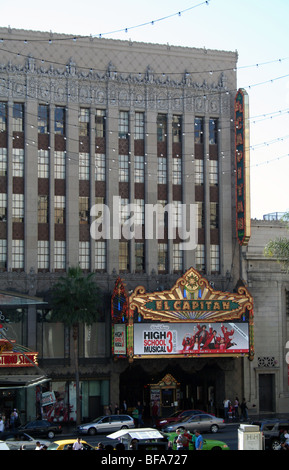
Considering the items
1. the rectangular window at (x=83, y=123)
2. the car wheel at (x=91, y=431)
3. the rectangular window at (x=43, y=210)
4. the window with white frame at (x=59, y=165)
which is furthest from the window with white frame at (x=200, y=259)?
the car wheel at (x=91, y=431)

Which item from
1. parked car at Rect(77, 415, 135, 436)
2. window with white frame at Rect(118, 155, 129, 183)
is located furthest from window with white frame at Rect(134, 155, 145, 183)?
parked car at Rect(77, 415, 135, 436)

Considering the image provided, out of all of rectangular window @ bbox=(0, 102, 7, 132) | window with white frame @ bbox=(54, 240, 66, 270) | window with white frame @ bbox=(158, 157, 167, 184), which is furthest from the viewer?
window with white frame @ bbox=(158, 157, 167, 184)

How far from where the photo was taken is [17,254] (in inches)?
2410

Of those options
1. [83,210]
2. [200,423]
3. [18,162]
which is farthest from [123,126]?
[200,423]

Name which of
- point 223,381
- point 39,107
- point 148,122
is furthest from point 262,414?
point 39,107

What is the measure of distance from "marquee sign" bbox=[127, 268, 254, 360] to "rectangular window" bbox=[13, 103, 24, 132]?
52.6ft

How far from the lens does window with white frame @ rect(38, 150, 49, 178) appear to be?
62688 mm

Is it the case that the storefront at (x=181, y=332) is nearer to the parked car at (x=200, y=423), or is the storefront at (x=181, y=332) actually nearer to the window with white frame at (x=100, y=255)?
the window with white frame at (x=100, y=255)

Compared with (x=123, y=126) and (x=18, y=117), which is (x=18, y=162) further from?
(x=123, y=126)

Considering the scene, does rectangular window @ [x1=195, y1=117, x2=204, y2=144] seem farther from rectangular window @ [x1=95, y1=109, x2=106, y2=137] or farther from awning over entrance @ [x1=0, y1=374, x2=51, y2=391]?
awning over entrance @ [x1=0, y1=374, x2=51, y2=391]

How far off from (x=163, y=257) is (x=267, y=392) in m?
14.5

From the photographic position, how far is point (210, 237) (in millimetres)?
66375
